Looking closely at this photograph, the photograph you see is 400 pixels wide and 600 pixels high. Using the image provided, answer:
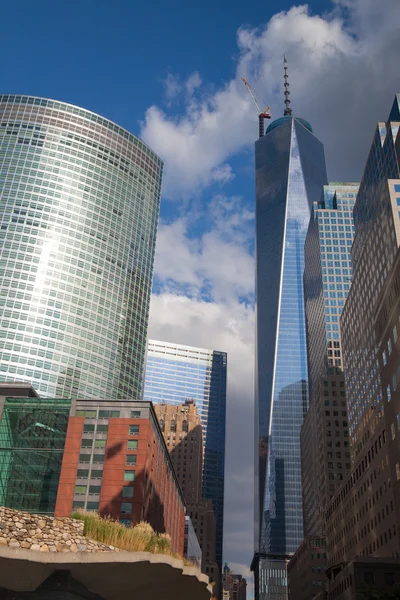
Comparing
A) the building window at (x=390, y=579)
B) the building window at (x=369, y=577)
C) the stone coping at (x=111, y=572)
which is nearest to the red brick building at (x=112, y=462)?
the building window at (x=369, y=577)

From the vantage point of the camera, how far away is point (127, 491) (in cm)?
9175

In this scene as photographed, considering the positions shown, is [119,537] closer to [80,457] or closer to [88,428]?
[80,457]

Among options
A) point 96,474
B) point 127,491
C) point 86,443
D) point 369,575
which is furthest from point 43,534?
point 86,443

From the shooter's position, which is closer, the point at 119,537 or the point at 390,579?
the point at 119,537

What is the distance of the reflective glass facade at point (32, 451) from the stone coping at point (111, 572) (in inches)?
2724

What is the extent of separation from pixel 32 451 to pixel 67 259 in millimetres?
83391

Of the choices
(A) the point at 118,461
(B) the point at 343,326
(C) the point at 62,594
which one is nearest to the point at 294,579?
(B) the point at 343,326

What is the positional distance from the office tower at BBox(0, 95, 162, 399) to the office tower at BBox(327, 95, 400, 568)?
220ft

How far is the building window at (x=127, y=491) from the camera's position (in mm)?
91125

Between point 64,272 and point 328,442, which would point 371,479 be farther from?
point 64,272

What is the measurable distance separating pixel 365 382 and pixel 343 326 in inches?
1178

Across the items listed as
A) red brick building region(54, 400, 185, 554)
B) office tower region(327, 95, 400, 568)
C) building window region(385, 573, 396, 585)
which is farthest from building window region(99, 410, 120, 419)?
building window region(385, 573, 396, 585)

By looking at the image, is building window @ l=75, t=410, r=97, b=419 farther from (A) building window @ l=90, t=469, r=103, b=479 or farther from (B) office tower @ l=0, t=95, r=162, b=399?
(B) office tower @ l=0, t=95, r=162, b=399

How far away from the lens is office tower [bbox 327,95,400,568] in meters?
83.5
